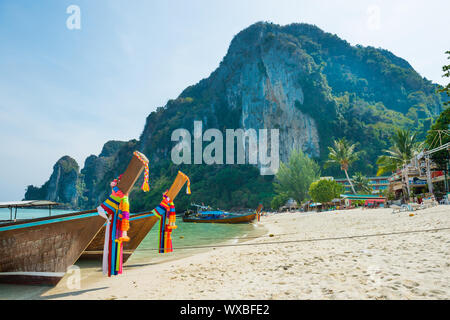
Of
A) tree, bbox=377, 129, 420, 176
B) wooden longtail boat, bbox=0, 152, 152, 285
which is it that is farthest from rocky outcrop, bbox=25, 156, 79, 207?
wooden longtail boat, bbox=0, 152, 152, 285

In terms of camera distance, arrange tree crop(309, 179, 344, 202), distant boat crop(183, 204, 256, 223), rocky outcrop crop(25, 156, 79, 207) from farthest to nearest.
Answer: rocky outcrop crop(25, 156, 79, 207)
tree crop(309, 179, 344, 202)
distant boat crop(183, 204, 256, 223)

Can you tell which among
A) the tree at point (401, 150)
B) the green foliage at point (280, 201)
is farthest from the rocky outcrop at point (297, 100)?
the tree at point (401, 150)

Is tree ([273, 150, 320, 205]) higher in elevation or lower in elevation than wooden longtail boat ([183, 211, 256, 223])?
higher

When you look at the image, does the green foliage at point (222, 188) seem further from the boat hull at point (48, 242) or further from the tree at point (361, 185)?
the boat hull at point (48, 242)

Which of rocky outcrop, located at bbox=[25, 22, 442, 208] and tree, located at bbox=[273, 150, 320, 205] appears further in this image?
rocky outcrop, located at bbox=[25, 22, 442, 208]

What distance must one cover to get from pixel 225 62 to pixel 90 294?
433 feet

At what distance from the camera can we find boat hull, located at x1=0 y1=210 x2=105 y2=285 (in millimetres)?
5434

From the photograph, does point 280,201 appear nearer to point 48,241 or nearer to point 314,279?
point 314,279

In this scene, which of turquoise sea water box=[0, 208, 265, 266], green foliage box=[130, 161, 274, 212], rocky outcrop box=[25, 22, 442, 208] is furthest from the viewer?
rocky outcrop box=[25, 22, 442, 208]

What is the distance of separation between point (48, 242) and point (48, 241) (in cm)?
3

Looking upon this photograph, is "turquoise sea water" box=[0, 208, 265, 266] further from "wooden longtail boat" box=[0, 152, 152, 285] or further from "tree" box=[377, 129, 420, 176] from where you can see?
"tree" box=[377, 129, 420, 176]

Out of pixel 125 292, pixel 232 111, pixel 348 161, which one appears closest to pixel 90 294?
pixel 125 292

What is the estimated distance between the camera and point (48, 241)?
5.46 meters

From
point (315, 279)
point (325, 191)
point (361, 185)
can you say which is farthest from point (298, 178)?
point (315, 279)
